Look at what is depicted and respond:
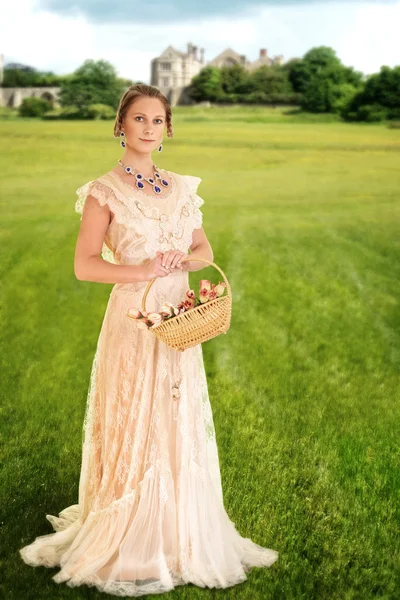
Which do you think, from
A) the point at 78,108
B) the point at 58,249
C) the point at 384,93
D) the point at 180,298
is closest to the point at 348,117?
the point at 384,93

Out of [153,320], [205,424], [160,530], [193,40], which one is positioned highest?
[193,40]

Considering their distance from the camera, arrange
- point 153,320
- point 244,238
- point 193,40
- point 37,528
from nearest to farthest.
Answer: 1. point 153,320
2. point 37,528
3. point 193,40
4. point 244,238

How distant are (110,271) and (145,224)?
176 mm

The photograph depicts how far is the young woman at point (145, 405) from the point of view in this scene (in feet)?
7.77

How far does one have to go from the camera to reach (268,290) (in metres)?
5.70

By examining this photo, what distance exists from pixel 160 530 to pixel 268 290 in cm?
340

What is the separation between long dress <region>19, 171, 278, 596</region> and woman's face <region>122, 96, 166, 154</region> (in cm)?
12

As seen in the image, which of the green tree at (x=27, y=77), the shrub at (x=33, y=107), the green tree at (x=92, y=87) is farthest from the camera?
the shrub at (x=33, y=107)

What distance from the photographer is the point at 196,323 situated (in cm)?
228

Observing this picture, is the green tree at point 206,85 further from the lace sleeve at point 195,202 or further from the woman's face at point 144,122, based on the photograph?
the woman's face at point 144,122

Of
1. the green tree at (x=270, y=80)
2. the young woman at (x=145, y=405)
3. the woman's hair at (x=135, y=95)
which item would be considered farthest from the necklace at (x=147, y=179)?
the green tree at (x=270, y=80)

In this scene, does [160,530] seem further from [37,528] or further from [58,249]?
[58,249]

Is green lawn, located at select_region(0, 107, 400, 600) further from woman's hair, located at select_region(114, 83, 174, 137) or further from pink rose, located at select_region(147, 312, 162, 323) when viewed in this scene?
woman's hair, located at select_region(114, 83, 174, 137)

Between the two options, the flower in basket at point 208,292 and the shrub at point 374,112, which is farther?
the shrub at point 374,112
